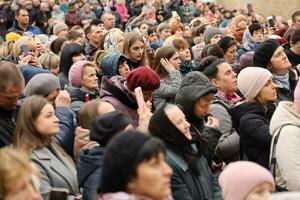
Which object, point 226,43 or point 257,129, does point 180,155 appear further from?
point 226,43

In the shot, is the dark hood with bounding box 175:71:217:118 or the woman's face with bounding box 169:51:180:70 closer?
the dark hood with bounding box 175:71:217:118

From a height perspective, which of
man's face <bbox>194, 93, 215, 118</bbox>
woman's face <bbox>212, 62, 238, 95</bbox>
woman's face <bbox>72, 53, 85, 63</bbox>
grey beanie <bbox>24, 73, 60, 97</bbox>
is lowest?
woman's face <bbox>72, 53, 85, 63</bbox>

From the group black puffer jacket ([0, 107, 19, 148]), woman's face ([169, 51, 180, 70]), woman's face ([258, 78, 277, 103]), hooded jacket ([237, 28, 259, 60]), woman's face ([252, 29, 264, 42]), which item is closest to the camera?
black puffer jacket ([0, 107, 19, 148])

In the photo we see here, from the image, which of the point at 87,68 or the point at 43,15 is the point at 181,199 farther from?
the point at 43,15

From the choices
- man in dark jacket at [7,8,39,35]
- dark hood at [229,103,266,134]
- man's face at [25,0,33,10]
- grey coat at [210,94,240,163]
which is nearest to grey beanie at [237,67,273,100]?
dark hood at [229,103,266,134]

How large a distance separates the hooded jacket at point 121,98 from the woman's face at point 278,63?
6.32 ft

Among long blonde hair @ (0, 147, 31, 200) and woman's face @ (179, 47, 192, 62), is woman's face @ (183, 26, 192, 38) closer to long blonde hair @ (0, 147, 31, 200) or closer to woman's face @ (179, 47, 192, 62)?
woman's face @ (179, 47, 192, 62)

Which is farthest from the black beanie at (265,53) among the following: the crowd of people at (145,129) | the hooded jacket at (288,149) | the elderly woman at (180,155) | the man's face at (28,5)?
the man's face at (28,5)

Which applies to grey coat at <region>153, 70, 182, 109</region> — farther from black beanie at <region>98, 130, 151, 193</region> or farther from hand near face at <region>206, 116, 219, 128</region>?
black beanie at <region>98, 130, 151, 193</region>

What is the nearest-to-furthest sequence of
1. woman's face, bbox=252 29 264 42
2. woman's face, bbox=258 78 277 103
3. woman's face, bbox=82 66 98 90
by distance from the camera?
woman's face, bbox=258 78 277 103 < woman's face, bbox=82 66 98 90 < woman's face, bbox=252 29 264 42

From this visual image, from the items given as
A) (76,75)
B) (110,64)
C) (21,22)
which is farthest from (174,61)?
(21,22)

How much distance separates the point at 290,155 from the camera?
4883 millimetres

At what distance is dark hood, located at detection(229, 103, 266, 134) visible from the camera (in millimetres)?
5680

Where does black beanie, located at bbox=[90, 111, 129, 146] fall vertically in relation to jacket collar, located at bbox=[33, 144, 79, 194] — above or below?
above
